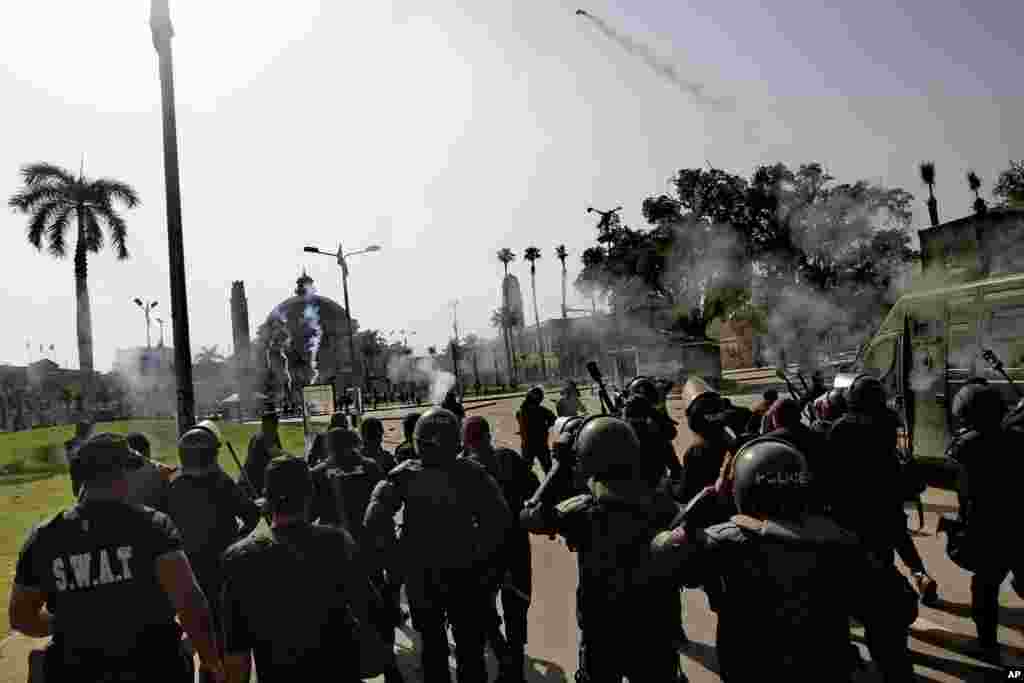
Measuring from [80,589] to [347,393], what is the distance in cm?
2422

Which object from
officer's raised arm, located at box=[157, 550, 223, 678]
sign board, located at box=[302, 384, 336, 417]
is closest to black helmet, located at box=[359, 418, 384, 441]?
officer's raised arm, located at box=[157, 550, 223, 678]

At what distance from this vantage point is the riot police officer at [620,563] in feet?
10.8

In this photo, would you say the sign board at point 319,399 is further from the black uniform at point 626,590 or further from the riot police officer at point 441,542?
the black uniform at point 626,590

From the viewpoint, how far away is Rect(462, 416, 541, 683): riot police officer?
4.75m

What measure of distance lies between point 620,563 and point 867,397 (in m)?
2.70

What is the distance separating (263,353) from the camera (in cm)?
8438

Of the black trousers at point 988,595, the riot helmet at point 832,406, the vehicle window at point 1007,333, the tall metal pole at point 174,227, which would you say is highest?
the tall metal pole at point 174,227

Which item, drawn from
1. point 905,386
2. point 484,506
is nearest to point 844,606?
point 484,506

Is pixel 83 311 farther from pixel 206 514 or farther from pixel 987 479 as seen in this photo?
pixel 987 479

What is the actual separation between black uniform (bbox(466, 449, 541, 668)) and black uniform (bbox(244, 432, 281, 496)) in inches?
102

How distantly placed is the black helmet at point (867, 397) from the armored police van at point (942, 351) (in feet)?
15.2

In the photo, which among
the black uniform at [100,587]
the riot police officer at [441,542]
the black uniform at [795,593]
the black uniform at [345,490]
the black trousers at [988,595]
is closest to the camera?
the black uniform at [795,593]

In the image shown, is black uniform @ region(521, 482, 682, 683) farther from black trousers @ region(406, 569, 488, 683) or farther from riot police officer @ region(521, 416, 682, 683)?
black trousers @ region(406, 569, 488, 683)

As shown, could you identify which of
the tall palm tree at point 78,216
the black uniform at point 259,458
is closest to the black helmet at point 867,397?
the black uniform at point 259,458
